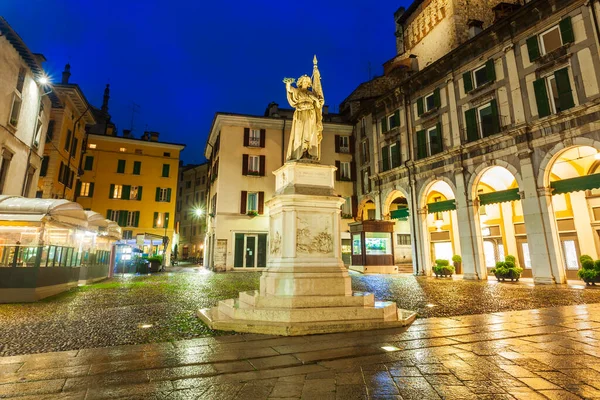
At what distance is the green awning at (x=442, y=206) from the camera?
19.2m

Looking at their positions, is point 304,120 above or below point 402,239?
above

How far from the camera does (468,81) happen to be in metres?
18.8

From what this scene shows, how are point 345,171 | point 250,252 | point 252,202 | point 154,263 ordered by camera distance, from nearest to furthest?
point 154,263, point 250,252, point 252,202, point 345,171

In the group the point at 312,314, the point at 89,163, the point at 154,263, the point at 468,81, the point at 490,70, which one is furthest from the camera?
the point at 89,163

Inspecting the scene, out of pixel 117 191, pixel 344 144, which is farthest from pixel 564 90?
pixel 117 191

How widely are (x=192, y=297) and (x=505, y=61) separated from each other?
19.1 meters

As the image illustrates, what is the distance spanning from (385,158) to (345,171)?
5.36 m

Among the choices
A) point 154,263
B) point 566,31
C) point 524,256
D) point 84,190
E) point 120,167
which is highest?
point 566,31

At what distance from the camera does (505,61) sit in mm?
16859

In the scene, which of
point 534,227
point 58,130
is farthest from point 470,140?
point 58,130

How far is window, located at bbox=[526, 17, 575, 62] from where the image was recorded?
14230 mm

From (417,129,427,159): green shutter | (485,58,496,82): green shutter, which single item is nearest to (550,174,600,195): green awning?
(485,58,496,82): green shutter

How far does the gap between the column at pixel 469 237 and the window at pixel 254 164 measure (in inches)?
619

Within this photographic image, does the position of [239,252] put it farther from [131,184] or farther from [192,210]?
[192,210]
